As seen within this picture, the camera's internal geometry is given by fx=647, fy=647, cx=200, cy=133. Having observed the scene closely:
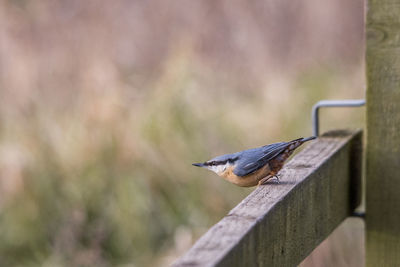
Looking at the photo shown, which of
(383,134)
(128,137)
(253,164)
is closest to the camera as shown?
(253,164)

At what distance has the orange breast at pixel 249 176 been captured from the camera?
166 cm

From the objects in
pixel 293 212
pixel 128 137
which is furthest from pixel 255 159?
pixel 128 137

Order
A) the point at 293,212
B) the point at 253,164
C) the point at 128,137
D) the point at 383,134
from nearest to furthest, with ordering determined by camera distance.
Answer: the point at 293,212
the point at 253,164
the point at 383,134
the point at 128,137

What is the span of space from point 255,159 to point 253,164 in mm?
18

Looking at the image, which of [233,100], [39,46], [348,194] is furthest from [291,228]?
[39,46]

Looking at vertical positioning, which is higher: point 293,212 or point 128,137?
point 293,212

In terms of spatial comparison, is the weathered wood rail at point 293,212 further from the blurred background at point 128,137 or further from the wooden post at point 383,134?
the blurred background at point 128,137

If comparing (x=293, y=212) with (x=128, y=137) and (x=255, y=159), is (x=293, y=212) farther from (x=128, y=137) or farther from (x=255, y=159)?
(x=128, y=137)

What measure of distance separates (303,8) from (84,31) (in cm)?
223

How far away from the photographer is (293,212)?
1.36 metres

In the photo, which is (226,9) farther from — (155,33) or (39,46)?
(39,46)

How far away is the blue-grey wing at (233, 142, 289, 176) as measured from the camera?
1.68 meters

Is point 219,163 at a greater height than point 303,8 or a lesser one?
lesser

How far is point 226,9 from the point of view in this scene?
21.8ft
